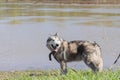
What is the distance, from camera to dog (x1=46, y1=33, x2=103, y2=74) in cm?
1027

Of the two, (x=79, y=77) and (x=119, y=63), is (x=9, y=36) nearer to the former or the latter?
(x=119, y=63)

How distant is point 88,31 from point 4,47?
556 centimetres

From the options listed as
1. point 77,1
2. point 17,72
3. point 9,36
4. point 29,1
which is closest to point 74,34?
point 9,36

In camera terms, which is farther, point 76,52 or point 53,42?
point 76,52

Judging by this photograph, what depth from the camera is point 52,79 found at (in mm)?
7648

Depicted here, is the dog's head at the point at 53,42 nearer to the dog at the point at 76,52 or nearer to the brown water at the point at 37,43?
the dog at the point at 76,52

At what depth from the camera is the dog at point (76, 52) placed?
1027 cm

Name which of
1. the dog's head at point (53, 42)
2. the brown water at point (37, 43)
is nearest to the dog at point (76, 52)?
the dog's head at point (53, 42)

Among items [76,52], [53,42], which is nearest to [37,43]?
[76,52]

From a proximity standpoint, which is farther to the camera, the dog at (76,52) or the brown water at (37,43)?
the brown water at (37,43)

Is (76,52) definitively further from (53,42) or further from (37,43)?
(37,43)

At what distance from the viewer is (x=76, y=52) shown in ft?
34.4

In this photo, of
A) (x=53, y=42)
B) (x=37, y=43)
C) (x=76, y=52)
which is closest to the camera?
(x=53, y=42)

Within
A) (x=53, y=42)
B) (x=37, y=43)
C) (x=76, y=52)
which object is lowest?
(x=37, y=43)
